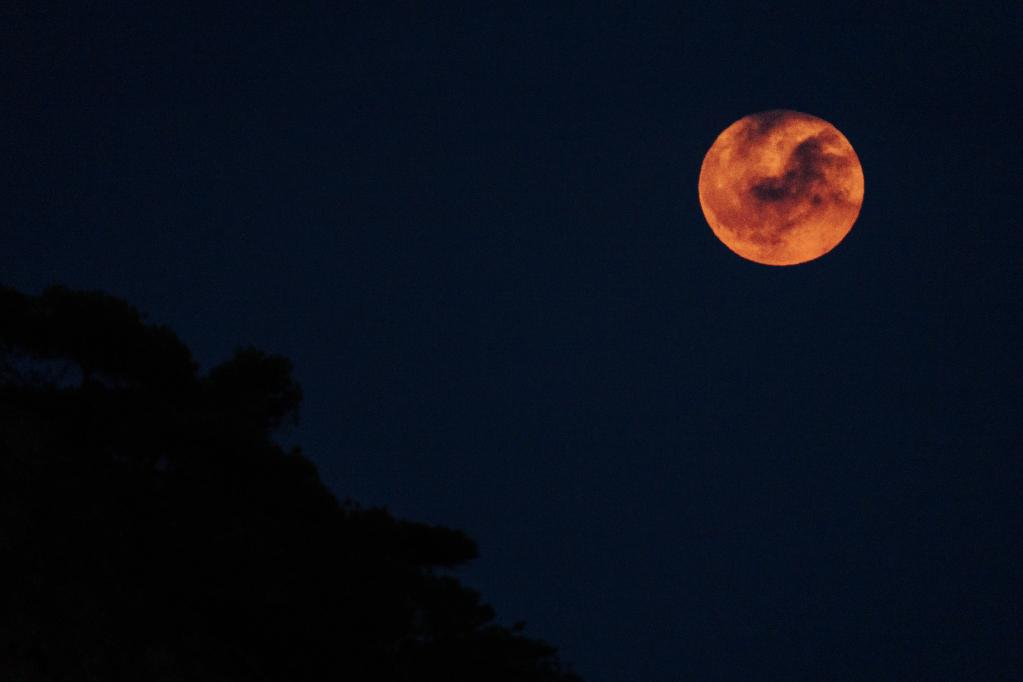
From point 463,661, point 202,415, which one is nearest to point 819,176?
point 463,661

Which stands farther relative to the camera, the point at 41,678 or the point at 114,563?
the point at 114,563

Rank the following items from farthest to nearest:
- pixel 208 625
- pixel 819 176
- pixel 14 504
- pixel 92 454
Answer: pixel 819 176 → pixel 92 454 → pixel 208 625 → pixel 14 504

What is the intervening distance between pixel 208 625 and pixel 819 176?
854 inches

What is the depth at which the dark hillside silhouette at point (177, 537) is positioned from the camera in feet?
→ 41.8

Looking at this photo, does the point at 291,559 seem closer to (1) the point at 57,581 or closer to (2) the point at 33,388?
(1) the point at 57,581

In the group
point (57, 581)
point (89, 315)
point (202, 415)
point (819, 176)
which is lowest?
point (57, 581)

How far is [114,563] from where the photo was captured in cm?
1338

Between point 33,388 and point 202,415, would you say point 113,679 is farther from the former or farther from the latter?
point 33,388

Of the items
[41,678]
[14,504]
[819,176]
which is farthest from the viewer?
[819,176]

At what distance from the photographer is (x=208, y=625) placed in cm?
1377

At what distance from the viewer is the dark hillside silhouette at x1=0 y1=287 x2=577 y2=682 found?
12.7 m

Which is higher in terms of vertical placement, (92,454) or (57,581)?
(92,454)

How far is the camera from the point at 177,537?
14.1 meters

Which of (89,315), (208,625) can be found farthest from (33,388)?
(208,625)
